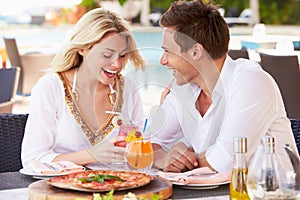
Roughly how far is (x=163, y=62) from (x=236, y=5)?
1907 centimetres

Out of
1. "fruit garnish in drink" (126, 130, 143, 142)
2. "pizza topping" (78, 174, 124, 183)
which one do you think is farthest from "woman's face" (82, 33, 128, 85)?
"pizza topping" (78, 174, 124, 183)

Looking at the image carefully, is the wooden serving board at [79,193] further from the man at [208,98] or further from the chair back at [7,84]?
the chair back at [7,84]

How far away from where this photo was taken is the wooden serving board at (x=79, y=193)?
5.92ft

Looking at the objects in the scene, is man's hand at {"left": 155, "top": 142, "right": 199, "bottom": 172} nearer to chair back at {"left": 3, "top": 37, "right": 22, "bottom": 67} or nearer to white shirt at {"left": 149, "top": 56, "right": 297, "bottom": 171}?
white shirt at {"left": 149, "top": 56, "right": 297, "bottom": 171}

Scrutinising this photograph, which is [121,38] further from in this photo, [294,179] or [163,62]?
[294,179]

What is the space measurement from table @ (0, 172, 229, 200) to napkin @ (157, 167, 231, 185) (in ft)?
0.08

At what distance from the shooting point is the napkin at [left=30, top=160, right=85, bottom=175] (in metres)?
2.14

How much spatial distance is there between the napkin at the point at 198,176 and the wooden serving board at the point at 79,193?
0.08m

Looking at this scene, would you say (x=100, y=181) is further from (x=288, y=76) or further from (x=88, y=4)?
(x=88, y=4)

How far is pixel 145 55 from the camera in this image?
7.27ft

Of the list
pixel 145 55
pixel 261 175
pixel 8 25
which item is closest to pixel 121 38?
pixel 145 55

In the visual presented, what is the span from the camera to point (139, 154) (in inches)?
82.8

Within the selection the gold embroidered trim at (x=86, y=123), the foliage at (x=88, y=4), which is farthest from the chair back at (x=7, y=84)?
the foliage at (x=88, y=4)

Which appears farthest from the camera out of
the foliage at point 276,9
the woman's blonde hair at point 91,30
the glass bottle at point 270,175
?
the foliage at point 276,9
